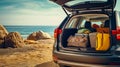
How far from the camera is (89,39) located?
21.5ft

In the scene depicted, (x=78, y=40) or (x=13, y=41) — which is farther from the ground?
(x=78, y=40)

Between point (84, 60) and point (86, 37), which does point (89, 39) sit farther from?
point (84, 60)

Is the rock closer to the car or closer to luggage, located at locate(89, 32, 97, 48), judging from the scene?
the car

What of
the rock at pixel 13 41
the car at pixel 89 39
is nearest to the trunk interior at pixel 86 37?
the car at pixel 89 39

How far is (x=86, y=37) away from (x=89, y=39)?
0.28 feet

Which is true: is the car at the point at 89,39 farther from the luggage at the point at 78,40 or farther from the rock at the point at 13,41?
the rock at the point at 13,41

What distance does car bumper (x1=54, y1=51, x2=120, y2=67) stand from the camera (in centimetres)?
554

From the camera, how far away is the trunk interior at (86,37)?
233 inches

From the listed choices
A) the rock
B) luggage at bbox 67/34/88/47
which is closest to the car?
luggage at bbox 67/34/88/47

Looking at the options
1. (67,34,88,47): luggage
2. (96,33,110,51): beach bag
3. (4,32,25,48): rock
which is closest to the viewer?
(96,33,110,51): beach bag

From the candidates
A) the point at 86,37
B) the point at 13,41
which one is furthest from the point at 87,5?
the point at 13,41

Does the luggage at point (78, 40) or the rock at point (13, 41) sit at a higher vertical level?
the luggage at point (78, 40)

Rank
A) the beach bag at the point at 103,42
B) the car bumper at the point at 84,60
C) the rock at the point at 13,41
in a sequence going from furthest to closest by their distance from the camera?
the rock at the point at 13,41 → the beach bag at the point at 103,42 → the car bumper at the point at 84,60

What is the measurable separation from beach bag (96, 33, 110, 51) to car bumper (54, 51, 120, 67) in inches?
11.7
